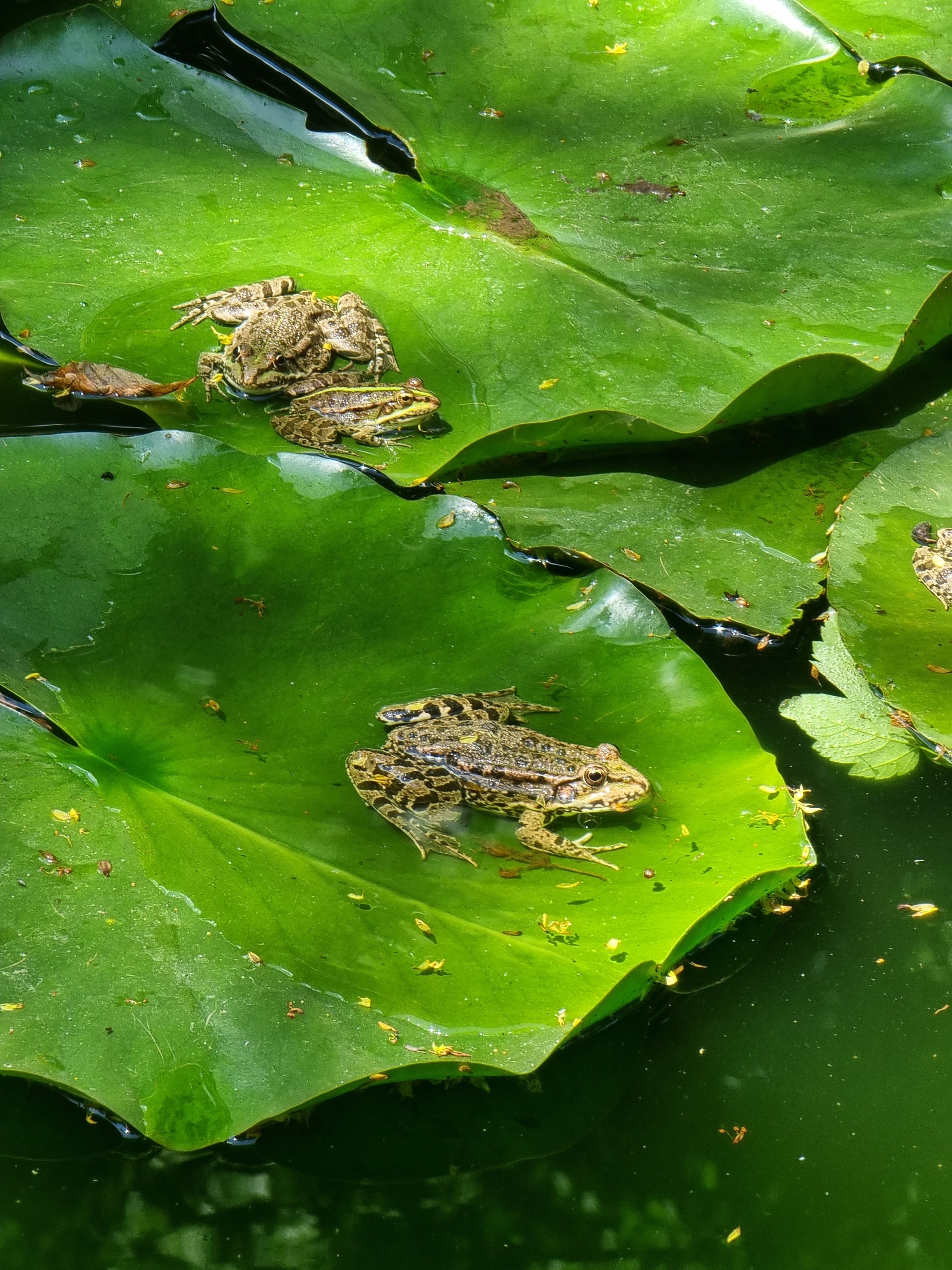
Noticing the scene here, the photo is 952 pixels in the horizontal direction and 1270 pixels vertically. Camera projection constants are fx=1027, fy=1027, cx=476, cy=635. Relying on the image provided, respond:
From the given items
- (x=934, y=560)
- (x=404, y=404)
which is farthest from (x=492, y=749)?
(x=934, y=560)

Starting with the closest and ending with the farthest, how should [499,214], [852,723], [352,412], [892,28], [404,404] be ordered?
[852,723], [404,404], [352,412], [499,214], [892,28]

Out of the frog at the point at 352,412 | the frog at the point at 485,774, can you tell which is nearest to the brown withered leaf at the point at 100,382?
the frog at the point at 352,412

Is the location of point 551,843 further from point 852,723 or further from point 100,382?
point 100,382

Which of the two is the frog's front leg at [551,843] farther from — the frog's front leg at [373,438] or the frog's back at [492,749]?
the frog's front leg at [373,438]

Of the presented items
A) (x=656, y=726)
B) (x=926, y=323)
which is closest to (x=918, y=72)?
(x=926, y=323)

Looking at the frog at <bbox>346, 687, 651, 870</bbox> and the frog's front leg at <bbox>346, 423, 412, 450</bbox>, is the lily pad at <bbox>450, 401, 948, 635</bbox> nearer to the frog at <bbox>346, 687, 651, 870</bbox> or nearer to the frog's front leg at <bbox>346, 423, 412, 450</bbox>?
the frog's front leg at <bbox>346, 423, 412, 450</bbox>

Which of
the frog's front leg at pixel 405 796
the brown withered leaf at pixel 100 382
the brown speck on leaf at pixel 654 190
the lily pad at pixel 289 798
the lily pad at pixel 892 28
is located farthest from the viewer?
the lily pad at pixel 892 28

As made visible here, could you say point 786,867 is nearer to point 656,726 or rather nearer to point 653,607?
point 656,726
